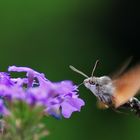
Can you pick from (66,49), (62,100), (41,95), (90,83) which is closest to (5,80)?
(62,100)

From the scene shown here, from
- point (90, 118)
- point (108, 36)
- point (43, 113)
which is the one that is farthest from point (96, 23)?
point (43, 113)

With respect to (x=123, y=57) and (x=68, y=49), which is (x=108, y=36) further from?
(x=68, y=49)

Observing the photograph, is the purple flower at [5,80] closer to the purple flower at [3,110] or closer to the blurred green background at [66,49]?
the purple flower at [3,110]

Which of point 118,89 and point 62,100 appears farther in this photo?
point 118,89

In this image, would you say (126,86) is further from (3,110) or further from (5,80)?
(3,110)

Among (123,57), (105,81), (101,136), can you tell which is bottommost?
(101,136)

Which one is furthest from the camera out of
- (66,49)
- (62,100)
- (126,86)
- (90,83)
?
(66,49)

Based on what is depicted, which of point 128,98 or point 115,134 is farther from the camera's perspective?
point 115,134
